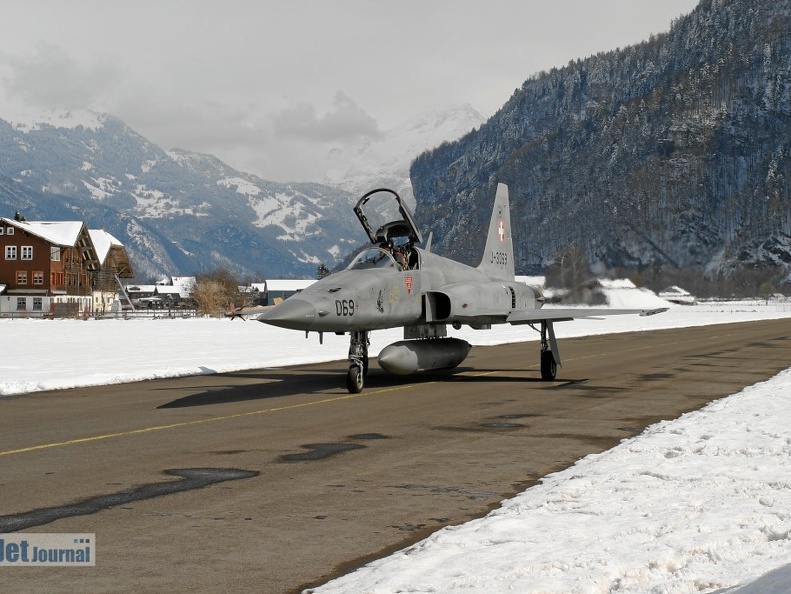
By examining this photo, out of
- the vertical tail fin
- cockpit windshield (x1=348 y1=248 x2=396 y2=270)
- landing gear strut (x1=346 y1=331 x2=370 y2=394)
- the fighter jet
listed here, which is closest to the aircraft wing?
the fighter jet

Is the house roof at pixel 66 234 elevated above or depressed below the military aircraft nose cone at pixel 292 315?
above

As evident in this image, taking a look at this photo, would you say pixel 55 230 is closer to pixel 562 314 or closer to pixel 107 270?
pixel 107 270

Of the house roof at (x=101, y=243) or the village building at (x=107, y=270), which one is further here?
the house roof at (x=101, y=243)

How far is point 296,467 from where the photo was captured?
10.1 metres

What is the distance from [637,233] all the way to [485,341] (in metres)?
117

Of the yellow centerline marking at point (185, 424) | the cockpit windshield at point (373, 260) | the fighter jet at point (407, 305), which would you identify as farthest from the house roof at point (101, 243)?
the yellow centerline marking at point (185, 424)

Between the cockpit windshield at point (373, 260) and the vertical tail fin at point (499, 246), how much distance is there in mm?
6153

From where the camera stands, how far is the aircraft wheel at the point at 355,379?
1805cm

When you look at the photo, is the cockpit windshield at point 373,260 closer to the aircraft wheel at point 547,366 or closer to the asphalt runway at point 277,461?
the asphalt runway at point 277,461

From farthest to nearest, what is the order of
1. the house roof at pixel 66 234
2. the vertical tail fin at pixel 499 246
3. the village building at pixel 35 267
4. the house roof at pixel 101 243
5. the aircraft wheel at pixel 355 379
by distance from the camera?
the house roof at pixel 101 243, the house roof at pixel 66 234, the village building at pixel 35 267, the vertical tail fin at pixel 499 246, the aircraft wheel at pixel 355 379

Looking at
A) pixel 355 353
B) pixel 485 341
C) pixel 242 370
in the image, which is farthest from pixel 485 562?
pixel 485 341

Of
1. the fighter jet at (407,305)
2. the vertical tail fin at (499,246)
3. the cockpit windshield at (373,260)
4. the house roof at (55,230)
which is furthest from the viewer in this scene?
the house roof at (55,230)

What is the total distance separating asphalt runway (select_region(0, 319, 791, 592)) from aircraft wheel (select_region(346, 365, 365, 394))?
0.46 meters
